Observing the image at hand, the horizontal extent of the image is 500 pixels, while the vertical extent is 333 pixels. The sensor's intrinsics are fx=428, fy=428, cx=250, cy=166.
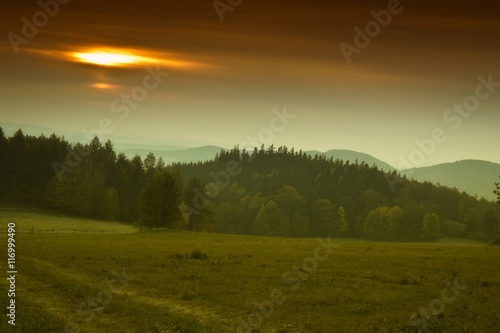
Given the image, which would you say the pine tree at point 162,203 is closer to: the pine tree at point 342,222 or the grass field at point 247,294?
the grass field at point 247,294

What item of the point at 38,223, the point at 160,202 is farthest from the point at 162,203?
the point at 38,223

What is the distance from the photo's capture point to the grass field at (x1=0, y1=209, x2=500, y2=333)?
61.4 feet

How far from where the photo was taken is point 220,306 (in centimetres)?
2202

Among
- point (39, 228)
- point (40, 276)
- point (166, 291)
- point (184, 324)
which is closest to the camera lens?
point (184, 324)

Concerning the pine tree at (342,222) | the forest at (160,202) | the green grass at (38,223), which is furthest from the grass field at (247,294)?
the pine tree at (342,222)

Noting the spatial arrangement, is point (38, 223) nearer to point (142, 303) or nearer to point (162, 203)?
point (162, 203)

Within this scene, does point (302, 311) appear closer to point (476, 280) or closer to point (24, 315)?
point (24, 315)

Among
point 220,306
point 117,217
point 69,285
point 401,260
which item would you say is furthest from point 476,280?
point 117,217

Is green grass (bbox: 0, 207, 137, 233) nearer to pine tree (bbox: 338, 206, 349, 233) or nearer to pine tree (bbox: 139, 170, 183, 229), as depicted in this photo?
pine tree (bbox: 139, 170, 183, 229)

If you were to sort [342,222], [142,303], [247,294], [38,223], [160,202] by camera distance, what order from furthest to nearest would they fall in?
[342,222], [160,202], [38,223], [247,294], [142,303]

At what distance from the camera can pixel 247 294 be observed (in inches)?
957

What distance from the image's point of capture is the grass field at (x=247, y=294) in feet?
61.4

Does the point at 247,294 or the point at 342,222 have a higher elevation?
the point at 247,294

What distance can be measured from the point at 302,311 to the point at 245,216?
165076mm
